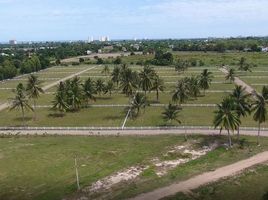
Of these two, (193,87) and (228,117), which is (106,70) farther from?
(228,117)

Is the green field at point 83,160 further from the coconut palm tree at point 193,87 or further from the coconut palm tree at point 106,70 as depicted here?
the coconut palm tree at point 106,70

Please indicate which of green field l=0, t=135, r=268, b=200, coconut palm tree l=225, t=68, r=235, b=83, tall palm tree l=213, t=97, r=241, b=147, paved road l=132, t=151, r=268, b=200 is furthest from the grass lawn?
coconut palm tree l=225, t=68, r=235, b=83

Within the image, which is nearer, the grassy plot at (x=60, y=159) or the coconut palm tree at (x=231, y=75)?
the grassy plot at (x=60, y=159)

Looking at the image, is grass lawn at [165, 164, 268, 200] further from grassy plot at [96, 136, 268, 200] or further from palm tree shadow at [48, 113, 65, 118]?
palm tree shadow at [48, 113, 65, 118]

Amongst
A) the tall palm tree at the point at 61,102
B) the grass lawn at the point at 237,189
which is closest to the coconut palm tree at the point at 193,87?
the tall palm tree at the point at 61,102

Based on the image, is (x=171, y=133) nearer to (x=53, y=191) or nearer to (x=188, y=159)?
(x=188, y=159)
